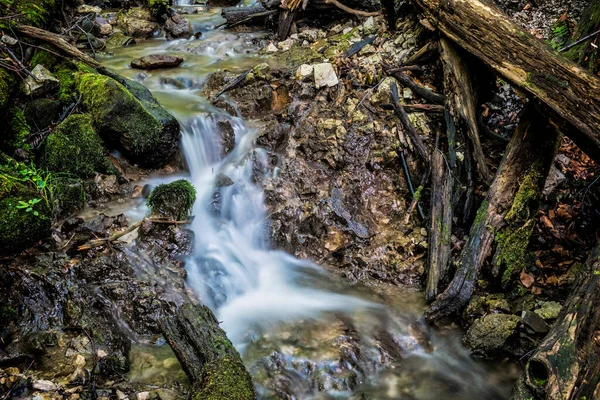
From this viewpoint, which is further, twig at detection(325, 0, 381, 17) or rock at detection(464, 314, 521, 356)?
twig at detection(325, 0, 381, 17)

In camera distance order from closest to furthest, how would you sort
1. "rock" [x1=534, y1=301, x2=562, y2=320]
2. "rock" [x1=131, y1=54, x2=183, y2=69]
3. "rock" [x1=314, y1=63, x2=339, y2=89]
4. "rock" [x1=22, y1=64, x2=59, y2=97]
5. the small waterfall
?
1. "rock" [x1=534, y1=301, x2=562, y2=320]
2. the small waterfall
3. "rock" [x1=22, y1=64, x2=59, y2=97]
4. "rock" [x1=314, y1=63, x2=339, y2=89]
5. "rock" [x1=131, y1=54, x2=183, y2=69]

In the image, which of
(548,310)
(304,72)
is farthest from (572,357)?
(304,72)

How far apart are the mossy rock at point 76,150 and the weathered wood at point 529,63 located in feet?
16.3

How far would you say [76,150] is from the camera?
213 inches

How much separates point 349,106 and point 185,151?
267 cm

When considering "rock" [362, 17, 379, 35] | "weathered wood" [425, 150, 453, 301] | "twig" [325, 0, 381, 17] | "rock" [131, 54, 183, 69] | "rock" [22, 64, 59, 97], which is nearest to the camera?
"weathered wood" [425, 150, 453, 301]

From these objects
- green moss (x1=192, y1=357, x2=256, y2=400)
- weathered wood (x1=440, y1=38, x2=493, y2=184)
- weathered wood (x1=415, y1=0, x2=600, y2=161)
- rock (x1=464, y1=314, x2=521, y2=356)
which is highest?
weathered wood (x1=415, y1=0, x2=600, y2=161)

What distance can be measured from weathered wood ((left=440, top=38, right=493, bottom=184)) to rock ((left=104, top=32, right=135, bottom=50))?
7608 mm

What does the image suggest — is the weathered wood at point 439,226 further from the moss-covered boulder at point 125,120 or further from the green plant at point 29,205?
the green plant at point 29,205

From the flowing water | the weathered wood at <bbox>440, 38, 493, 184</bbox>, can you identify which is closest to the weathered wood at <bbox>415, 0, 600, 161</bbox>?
the weathered wood at <bbox>440, 38, 493, 184</bbox>

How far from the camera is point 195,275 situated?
16.5ft

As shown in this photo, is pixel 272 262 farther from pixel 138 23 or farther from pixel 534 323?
pixel 138 23

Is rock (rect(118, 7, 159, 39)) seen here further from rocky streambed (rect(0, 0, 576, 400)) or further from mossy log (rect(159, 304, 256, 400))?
mossy log (rect(159, 304, 256, 400))

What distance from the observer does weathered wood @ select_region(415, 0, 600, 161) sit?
3820 mm
